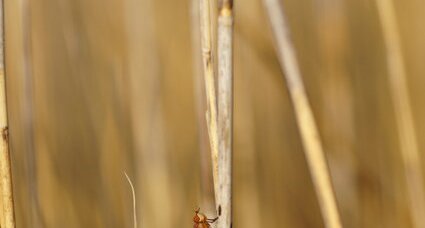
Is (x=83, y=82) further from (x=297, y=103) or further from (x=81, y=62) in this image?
(x=297, y=103)

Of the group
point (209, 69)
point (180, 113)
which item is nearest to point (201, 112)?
point (180, 113)

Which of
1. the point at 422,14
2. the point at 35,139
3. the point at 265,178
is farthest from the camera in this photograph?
the point at 35,139

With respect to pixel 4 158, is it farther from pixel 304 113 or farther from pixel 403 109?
pixel 403 109

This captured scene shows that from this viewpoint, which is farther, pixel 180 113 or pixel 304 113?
pixel 180 113

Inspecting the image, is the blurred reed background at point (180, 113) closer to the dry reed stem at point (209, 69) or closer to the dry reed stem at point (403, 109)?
the dry reed stem at point (403, 109)

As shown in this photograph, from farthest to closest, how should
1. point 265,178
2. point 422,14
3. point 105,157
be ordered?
point 105,157
point 265,178
point 422,14

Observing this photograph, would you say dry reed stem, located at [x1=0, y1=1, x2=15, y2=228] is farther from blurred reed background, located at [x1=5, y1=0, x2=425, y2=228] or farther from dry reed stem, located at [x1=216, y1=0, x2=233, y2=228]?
dry reed stem, located at [x1=216, y1=0, x2=233, y2=228]

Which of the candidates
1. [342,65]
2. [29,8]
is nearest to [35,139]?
[29,8]
